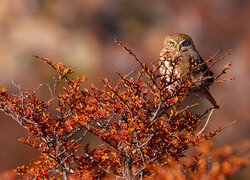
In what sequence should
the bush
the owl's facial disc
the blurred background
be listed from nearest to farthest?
the bush → the owl's facial disc → the blurred background

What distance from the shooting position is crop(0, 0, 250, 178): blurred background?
120 feet

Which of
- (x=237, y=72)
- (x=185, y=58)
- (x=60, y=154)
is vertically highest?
(x=237, y=72)

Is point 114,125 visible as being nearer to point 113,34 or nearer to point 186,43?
point 186,43

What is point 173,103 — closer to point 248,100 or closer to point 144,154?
point 144,154

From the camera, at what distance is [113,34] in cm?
4388

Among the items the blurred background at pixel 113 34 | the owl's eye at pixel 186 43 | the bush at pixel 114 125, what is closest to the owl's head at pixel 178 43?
the owl's eye at pixel 186 43

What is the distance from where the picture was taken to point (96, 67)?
37375mm

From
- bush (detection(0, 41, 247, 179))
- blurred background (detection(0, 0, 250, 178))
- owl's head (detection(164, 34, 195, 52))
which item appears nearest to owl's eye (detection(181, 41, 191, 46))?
owl's head (detection(164, 34, 195, 52))

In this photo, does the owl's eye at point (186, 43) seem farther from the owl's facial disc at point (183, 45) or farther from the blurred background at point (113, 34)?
the blurred background at point (113, 34)

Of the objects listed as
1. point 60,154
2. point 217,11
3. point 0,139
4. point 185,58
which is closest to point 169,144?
point 60,154

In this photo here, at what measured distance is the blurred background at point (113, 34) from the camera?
36594mm

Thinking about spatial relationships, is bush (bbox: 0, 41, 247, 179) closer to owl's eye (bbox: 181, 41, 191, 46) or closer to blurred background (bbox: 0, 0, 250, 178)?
owl's eye (bbox: 181, 41, 191, 46)

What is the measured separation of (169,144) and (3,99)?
1465 mm

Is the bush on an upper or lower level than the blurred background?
lower
